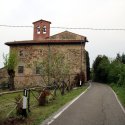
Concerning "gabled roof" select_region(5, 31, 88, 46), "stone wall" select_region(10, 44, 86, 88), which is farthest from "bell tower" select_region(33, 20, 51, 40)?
"stone wall" select_region(10, 44, 86, 88)

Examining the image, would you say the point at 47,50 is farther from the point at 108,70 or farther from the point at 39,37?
the point at 108,70

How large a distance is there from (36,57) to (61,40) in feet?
18.1

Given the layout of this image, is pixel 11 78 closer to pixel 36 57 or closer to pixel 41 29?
pixel 36 57

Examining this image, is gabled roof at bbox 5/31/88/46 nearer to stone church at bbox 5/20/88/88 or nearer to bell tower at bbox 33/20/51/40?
stone church at bbox 5/20/88/88

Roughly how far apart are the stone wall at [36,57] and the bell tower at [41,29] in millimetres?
5069

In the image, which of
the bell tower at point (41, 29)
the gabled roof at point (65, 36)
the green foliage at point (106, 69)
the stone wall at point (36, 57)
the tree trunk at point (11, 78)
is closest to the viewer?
the tree trunk at point (11, 78)

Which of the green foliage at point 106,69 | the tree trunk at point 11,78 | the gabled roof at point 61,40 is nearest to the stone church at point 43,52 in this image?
the gabled roof at point 61,40

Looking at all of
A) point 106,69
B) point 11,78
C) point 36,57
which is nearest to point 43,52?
point 36,57

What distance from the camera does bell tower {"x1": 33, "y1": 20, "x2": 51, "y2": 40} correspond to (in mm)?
63356

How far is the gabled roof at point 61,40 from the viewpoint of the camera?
5665 cm

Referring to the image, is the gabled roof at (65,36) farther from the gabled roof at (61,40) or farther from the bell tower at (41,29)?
the bell tower at (41,29)

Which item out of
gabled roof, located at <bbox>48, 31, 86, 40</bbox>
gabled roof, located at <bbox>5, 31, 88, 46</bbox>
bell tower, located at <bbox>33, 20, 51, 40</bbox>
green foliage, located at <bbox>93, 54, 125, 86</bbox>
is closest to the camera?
gabled roof, located at <bbox>5, 31, 88, 46</bbox>

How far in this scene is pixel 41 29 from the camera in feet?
209

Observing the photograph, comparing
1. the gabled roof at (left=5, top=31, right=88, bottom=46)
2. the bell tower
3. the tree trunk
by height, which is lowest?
the tree trunk
